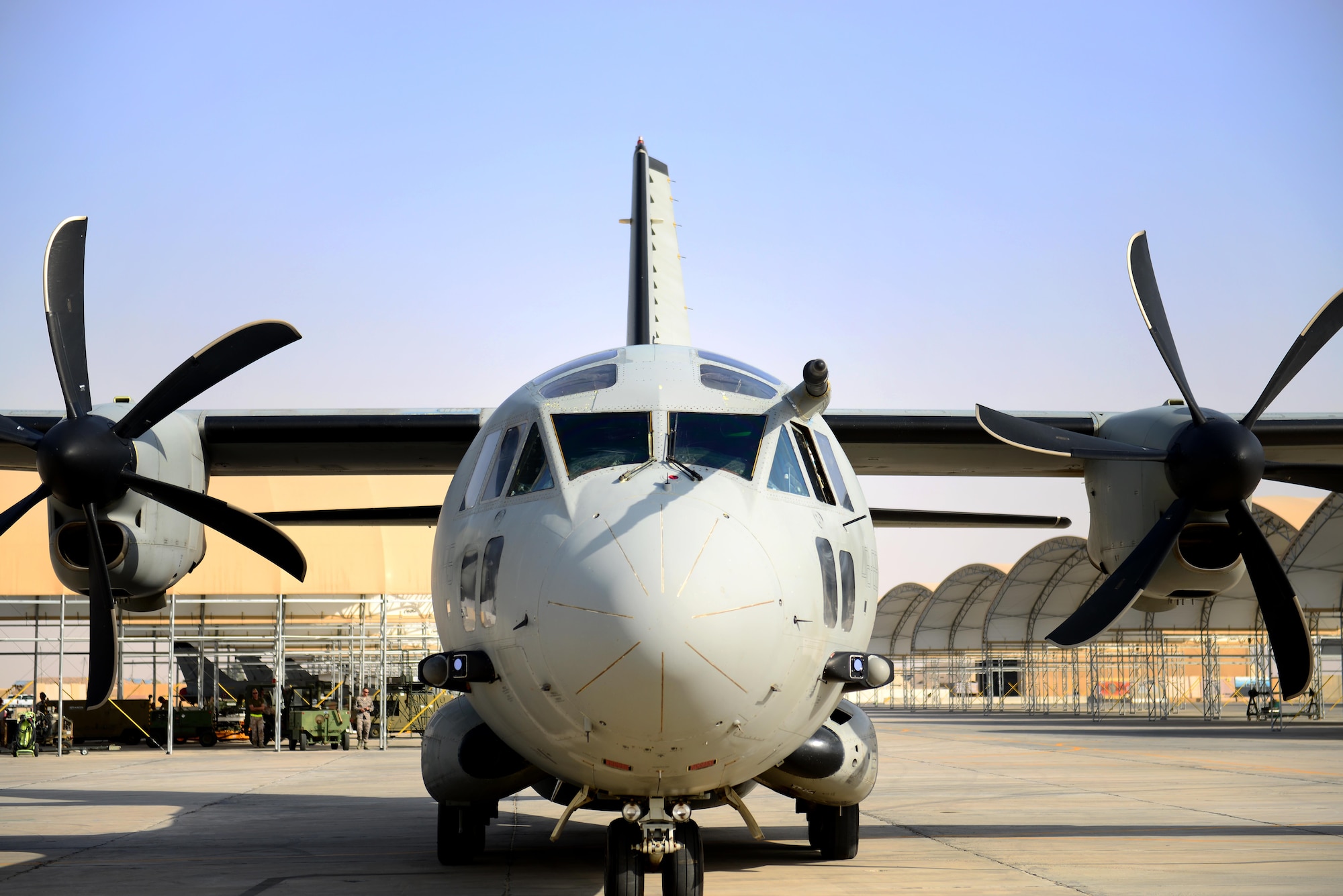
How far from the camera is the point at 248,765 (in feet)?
81.0

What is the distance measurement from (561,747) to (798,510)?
1796 mm

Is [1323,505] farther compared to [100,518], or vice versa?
[1323,505]

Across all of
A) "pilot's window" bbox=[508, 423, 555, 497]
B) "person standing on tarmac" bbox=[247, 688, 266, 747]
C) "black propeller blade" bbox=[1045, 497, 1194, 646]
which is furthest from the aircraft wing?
"person standing on tarmac" bbox=[247, 688, 266, 747]

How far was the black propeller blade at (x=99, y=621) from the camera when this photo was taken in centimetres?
1003

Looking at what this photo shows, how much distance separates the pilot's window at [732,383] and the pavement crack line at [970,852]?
A: 3910mm

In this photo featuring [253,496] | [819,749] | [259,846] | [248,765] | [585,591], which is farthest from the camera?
[253,496]

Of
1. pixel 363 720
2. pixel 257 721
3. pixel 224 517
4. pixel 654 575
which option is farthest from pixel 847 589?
pixel 257 721

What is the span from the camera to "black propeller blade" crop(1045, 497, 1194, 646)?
10.2 metres

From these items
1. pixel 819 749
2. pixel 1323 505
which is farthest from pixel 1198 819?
pixel 1323 505

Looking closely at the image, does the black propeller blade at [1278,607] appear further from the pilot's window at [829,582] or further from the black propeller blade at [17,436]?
the black propeller blade at [17,436]

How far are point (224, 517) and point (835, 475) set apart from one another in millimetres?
5503

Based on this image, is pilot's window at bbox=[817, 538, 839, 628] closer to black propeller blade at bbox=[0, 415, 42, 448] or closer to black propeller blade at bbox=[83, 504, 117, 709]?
black propeller blade at bbox=[83, 504, 117, 709]

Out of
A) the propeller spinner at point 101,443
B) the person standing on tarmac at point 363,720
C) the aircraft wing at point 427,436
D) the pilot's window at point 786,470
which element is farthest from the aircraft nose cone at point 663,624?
the person standing on tarmac at point 363,720

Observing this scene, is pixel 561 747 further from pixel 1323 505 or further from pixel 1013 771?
pixel 1323 505
